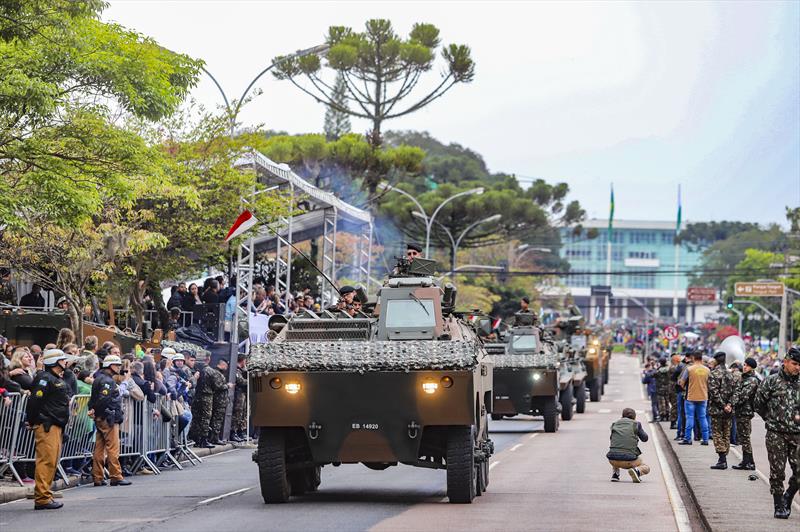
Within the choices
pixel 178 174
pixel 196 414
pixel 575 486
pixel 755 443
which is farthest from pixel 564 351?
pixel 575 486

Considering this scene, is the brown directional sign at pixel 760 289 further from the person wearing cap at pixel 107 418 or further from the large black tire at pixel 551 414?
the person wearing cap at pixel 107 418

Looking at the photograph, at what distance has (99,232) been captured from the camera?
29000 millimetres

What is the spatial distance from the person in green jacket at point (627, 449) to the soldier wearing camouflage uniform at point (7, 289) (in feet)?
51.5

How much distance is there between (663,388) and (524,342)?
548cm

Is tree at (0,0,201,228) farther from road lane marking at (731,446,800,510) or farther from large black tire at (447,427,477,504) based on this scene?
road lane marking at (731,446,800,510)

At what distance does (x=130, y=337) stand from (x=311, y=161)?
93.5 ft

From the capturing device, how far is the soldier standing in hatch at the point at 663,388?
36.8 metres

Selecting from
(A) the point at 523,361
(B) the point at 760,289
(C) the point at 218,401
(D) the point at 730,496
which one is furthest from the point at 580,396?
(B) the point at 760,289

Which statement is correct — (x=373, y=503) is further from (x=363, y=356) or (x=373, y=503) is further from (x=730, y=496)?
(x=730, y=496)

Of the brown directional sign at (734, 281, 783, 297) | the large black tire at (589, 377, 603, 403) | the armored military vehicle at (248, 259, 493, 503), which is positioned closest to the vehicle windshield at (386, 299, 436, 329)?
the armored military vehicle at (248, 259, 493, 503)

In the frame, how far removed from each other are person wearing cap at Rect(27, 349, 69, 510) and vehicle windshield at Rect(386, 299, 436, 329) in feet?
13.6

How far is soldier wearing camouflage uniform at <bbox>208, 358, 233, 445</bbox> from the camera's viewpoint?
2595cm

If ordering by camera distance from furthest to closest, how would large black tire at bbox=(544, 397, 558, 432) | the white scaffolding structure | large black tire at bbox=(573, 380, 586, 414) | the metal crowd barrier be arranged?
1. large black tire at bbox=(573, 380, 586, 414)
2. the white scaffolding structure
3. large black tire at bbox=(544, 397, 558, 432)
4. the metal crowd barrier

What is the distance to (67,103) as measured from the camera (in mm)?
20516
